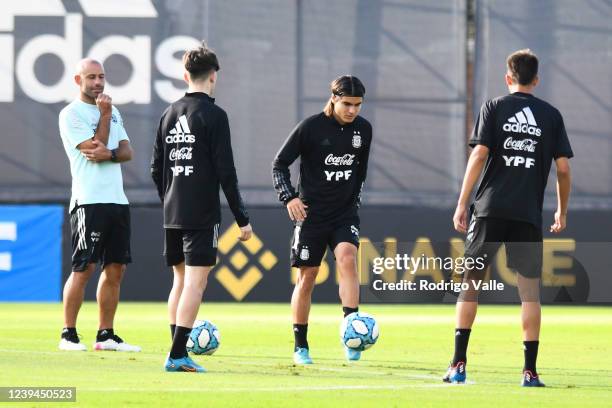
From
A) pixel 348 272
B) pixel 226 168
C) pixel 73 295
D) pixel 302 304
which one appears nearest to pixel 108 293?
pixel 73 295

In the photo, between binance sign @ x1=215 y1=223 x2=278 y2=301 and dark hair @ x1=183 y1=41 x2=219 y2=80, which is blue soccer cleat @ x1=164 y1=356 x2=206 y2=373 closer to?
dark hair @ x1=183 y1=41 x2=219 y2=80

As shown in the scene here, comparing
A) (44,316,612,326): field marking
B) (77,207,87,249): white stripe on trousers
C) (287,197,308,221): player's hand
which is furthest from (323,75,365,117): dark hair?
(44,316,612,326): field marking

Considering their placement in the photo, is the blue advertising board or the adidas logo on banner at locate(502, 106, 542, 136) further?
the blue advertising board

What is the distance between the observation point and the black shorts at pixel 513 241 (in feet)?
25.2

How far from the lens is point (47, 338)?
11.2 m

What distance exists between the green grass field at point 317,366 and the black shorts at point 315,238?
27.7 inches

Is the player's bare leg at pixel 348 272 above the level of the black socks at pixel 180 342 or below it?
above

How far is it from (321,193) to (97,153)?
174 centimetres

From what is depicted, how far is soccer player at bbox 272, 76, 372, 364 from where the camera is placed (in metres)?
9.19

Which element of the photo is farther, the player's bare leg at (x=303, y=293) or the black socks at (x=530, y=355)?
the player's bare leg at (x=303, y=293)

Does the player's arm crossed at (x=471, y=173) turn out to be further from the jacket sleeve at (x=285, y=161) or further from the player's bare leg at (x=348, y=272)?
the jacket sleeve at (x=285, y=161)

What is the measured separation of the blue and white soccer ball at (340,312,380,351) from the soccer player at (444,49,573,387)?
1279mm

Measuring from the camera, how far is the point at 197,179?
26.8 ft

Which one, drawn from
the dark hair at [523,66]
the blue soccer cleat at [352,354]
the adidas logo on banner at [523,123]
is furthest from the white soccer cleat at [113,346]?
the dark hair at [523,66]
